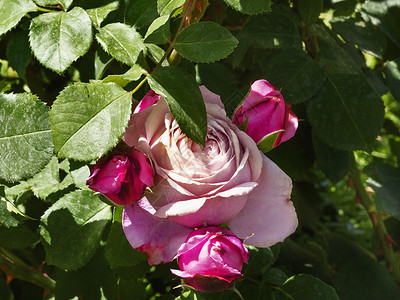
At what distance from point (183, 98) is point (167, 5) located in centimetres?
16

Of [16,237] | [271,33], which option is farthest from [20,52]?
[271,33]

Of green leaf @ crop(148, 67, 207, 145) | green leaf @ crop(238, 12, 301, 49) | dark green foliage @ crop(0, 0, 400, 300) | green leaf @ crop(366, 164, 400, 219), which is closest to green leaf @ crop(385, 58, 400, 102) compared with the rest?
dark green foliage @ crop(0, 0, 400, 300)

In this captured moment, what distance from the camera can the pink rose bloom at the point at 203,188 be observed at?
661 millimetres

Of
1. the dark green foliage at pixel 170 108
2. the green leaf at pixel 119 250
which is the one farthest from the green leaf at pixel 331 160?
the green leaf at pixel 119 250

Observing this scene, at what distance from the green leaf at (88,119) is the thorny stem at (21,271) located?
16.7 inches

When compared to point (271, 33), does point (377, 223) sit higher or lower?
lower

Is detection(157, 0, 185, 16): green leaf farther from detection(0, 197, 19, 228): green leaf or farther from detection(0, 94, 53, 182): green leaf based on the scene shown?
detection(0, 197, 19, 228): green leaf

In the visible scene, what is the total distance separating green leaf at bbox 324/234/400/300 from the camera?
1279 millimetres

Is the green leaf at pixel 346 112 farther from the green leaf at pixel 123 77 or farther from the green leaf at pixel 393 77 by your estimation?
the green leaf at pixel 123 77

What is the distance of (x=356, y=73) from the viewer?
3.66ft

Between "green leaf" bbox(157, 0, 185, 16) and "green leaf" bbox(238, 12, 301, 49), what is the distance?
361 millimetres

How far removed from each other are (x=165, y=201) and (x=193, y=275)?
0.10 metres

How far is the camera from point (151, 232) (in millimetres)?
694

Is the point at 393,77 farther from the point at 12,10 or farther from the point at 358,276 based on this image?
the point at 12,10
